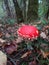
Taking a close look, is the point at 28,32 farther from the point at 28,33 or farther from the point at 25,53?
Result: the point at 25,53

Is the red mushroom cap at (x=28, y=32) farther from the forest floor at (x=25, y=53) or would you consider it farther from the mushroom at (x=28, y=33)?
the forest floor at (x=25, y=53)

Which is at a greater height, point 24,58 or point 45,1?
point 24,58

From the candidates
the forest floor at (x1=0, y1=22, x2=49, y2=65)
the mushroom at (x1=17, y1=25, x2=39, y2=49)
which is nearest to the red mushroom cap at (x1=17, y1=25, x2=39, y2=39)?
the mushroom at (x1=17, y1=25, x2=39, y2=49)

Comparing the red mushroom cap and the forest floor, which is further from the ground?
the red mushroom cap

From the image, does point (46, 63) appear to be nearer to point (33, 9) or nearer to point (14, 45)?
point (14, 45)

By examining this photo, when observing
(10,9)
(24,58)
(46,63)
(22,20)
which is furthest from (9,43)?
(10,9)

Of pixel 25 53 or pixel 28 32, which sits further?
pixel 25 53

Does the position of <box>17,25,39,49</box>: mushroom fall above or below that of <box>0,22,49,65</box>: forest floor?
above

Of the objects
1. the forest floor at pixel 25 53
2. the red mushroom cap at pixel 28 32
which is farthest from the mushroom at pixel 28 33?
the forest floor at pixel 25 53

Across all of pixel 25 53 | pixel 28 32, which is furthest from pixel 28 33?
pixel 25 53

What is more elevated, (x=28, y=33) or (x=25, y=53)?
(x=28, y=33)

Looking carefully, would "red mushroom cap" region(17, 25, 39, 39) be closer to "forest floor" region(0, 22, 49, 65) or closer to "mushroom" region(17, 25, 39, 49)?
"mushroom" region(17, 25, 39, 49)
